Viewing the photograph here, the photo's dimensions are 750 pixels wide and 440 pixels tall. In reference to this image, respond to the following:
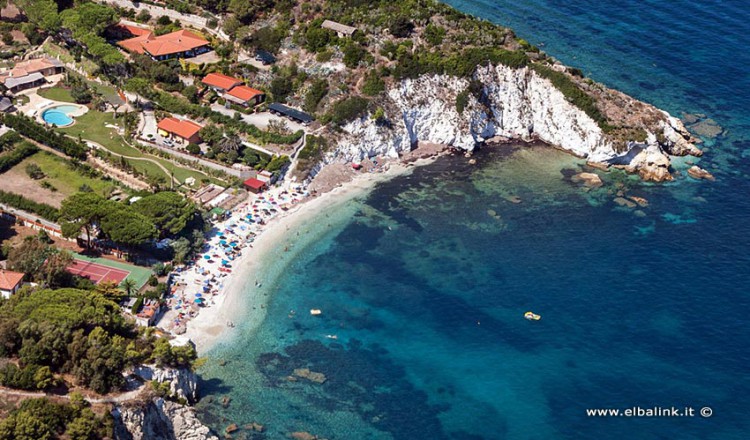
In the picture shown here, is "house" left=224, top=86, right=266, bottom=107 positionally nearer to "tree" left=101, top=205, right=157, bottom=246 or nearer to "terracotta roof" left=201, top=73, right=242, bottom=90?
"terracotta roof" left=201, top=73, right=242, bottom=90

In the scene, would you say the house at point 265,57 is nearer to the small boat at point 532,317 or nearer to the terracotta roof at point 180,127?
the terracotta roof at point 180,127

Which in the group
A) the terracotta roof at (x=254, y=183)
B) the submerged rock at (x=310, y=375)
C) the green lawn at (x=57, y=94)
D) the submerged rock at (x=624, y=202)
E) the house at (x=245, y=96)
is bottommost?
the submerged rock at (x=310, y=375)

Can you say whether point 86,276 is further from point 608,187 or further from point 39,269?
point 608,187

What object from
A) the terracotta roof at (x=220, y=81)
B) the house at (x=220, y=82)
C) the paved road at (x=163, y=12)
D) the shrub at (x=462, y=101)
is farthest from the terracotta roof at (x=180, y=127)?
the shrub at (x=462, y=101)

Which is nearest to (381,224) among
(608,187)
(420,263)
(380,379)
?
(420,263)

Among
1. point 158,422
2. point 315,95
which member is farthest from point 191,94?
point 158,422

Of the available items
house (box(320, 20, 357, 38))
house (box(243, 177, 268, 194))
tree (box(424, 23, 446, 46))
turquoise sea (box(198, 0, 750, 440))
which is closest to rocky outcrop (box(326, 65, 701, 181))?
turquoise sea (box(198, 0, 750, 440))
